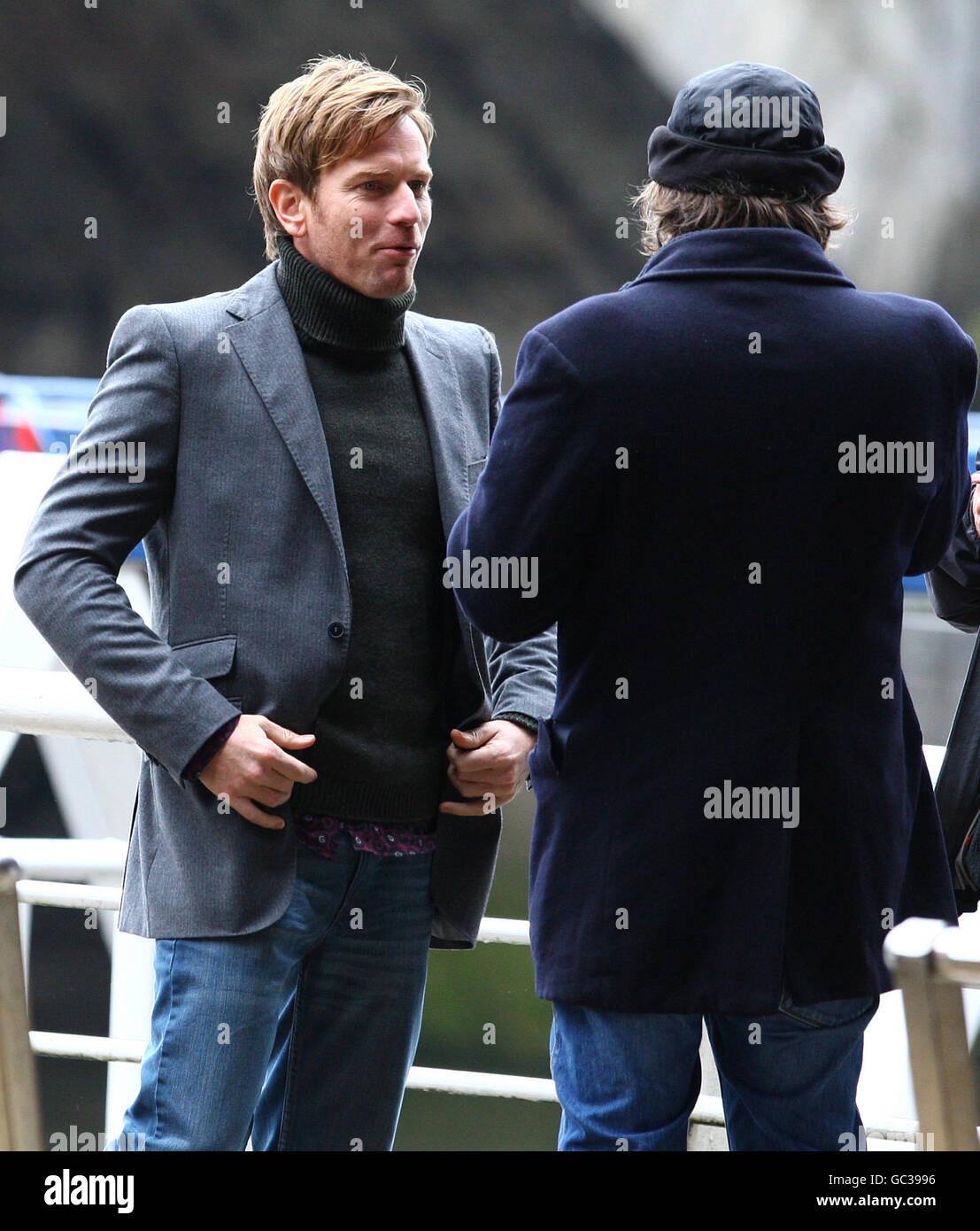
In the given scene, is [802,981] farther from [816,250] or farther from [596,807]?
[816,250]

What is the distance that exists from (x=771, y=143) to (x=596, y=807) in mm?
562

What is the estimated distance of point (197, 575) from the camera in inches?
56.1

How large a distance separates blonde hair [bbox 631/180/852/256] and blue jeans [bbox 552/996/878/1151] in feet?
2.11

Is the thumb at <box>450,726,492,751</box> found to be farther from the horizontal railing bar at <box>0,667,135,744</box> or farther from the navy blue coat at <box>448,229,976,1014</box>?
the horizontal railing bar at <box>0,667,135,744</box>

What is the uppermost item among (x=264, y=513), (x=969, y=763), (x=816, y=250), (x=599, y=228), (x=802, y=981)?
(x=599, y=228)

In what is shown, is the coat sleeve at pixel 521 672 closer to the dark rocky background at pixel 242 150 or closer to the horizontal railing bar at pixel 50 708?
the horizontal railing bar at pixel 50 708

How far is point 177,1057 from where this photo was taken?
138 centimetres

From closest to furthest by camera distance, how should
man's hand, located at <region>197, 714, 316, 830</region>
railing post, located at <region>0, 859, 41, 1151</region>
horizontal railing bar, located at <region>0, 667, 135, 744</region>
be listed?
railing post, located at <region>0, 859, 41, 1151</region> < man's hand, located at <region>197, 714, 316, 830</region> < horizontal railing bar, located at <region>0, 667, 135, 744</region>

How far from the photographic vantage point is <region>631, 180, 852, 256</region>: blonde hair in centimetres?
124

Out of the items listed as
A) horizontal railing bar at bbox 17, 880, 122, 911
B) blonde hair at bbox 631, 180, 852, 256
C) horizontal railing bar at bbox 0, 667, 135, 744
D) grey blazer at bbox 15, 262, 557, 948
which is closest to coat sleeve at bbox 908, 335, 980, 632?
blonde hair at bbox 631, 180, 852, 256

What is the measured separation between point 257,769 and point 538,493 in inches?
15.4

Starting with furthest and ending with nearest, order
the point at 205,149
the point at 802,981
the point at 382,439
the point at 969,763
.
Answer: the point at 205,149, the point at 969,763, the point at 382,439, the point at 802,981

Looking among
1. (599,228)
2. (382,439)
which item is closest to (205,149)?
(599,228)

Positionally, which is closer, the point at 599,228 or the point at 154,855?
the point at 154,855
